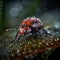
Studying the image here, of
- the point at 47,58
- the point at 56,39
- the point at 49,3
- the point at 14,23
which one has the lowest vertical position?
the point at 47,58

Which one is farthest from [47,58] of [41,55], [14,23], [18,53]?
[14,23]

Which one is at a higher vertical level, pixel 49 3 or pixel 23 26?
pixel 49 3

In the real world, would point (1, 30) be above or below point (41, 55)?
above

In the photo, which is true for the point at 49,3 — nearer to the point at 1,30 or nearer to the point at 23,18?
the point at 23,18

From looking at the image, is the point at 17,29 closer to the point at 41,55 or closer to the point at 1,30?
the point at 1,30

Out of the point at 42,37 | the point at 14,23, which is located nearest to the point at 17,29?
the point at 14,23

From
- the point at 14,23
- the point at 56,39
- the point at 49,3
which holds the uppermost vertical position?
the point at 49,3
